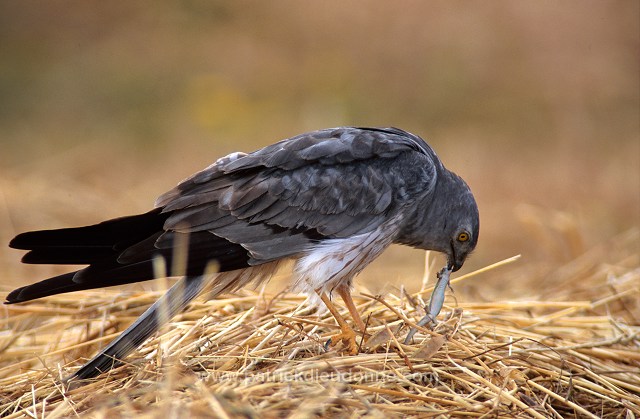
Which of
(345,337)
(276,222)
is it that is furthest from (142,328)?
(345,337)

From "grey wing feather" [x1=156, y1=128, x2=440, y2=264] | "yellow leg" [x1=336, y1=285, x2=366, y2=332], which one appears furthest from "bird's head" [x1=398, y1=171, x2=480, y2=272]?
"yellow leg" [x1=336, y1=285, x2=366, y2=332]

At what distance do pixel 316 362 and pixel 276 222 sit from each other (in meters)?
1.01

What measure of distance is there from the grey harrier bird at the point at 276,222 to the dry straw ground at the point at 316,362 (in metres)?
0.25

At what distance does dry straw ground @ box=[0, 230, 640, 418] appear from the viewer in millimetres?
3604

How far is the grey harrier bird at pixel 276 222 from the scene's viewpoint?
14.4 feet

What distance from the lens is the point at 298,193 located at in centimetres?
477

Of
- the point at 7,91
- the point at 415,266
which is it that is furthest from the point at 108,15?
the point at 415,266

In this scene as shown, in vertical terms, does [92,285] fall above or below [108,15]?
below

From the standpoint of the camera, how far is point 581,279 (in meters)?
6.84

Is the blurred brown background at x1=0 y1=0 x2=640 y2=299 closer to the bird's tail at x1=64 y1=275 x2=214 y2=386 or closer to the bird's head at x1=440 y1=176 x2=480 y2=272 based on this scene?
the bird's head at x1=440 y1=176 x2=480 y2=272

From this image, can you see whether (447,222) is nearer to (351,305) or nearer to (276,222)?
(351,305)

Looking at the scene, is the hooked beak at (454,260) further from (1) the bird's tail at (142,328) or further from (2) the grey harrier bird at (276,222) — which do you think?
(1) the bird's tail at (142,328)

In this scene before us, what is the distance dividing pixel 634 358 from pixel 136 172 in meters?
7.39

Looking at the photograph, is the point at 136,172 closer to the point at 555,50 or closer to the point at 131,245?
the point at 131,245
